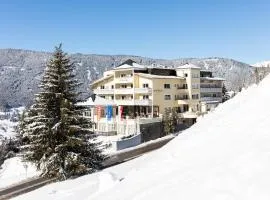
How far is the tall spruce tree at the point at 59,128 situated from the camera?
30328 mm

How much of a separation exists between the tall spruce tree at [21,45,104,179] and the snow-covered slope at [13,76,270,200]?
626 inches

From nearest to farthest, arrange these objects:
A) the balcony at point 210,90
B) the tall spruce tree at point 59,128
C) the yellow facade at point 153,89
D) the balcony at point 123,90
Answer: the tall spruce tree at point 59,128
the yellow facade at point 153,89
the balcony at point 123,90
the balcony at point 210,90

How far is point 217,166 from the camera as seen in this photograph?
9398mm

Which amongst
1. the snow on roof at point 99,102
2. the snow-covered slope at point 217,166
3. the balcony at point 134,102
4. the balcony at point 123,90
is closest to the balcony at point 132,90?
the balcony at point 123,90

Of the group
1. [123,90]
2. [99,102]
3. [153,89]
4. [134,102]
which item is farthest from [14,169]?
[153,89]

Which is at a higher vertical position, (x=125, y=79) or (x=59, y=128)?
(x=125, y=79)

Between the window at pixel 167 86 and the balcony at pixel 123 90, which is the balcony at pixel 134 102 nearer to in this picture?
the balcony at pixel 123 90

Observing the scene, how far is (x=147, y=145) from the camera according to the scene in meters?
50.0

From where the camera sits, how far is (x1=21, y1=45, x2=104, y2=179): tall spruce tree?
3033 centimetres

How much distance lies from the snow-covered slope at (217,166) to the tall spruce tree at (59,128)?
15.9 meters

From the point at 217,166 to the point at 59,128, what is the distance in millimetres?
23369

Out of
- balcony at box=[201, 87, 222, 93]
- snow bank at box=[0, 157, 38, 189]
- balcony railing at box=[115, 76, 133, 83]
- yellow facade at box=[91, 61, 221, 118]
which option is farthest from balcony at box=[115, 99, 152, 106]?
snow bank at box=[0, 157, 38, 189]

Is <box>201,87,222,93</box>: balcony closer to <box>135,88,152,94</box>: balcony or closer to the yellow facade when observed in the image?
the yellow facade

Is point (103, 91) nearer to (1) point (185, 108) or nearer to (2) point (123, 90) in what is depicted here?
(2) point (123, 90)
